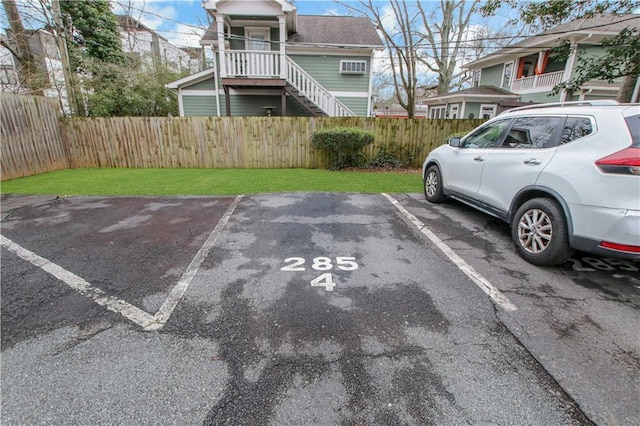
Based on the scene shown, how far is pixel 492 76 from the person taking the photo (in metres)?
21.8

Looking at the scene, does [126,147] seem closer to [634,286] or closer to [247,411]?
[247,411]

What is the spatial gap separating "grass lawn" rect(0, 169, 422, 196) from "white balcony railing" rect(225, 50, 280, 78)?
16.3 feet

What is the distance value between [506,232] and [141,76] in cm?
1676

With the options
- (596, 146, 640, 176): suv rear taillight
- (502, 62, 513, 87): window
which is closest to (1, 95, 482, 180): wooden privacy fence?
(596, 146, 640, 176): suv rear taillight

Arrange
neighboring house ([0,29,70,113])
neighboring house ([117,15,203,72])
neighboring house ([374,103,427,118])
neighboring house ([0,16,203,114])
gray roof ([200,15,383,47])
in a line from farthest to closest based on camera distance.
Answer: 1. neighboring house ([374,103,427,118])
2. neighboring house ([117,15,203,72])
3. gray roof ([200,15,383,47])
4. neighboring house ([0,16,203,114])
5. neighboring house ([0,29,70,113])

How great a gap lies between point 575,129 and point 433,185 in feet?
9.09

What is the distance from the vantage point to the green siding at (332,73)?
13.7 meters

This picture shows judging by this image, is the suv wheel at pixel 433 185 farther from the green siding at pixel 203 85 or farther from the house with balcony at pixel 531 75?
the house with balcony at pixel 531 75

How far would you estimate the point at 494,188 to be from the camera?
4.12 metres

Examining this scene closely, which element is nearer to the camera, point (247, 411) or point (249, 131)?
point (247, 411)

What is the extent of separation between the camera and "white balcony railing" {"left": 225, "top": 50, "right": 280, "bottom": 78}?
11.9 m

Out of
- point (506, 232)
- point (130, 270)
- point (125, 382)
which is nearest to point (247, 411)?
point (125, 382)

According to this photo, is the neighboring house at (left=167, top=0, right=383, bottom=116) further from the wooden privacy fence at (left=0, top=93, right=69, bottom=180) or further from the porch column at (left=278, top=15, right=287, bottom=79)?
the wooden privacy fence at (left=0, top=93, right=69, bottom=180)

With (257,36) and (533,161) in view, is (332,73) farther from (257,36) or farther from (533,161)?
(533,161)
